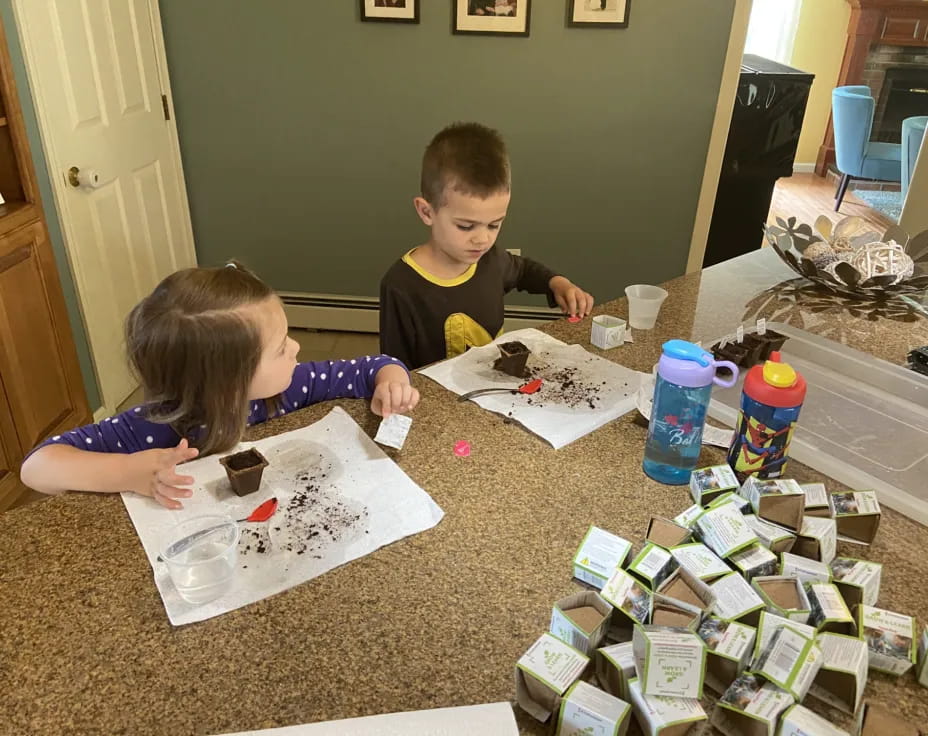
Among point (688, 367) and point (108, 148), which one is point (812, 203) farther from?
point (688, 367)

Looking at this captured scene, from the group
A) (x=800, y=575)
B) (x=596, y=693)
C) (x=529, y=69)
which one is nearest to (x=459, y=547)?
(x=596, y=693)

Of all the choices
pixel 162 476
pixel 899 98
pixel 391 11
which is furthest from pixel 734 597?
pixel 899 98

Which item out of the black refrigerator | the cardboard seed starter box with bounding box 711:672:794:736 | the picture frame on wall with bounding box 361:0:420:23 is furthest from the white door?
the black refrigerator

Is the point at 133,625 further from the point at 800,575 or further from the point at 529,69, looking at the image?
the point at 529,69

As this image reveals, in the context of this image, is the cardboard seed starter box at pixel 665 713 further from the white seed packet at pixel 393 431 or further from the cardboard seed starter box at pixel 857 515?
the white seed packet at pixel 393 431

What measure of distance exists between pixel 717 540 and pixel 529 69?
8.51 ft

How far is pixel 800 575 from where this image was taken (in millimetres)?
774

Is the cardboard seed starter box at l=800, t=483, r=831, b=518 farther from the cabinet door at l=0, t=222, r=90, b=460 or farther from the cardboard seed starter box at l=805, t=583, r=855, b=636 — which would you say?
the cabinet door at l=0, t=222, r=90, b=460

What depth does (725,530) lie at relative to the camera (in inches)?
32.2

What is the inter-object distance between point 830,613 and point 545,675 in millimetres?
313

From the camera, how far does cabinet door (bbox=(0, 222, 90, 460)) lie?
208cm

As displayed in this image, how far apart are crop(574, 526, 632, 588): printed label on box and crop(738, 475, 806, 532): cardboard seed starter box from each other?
0.19m

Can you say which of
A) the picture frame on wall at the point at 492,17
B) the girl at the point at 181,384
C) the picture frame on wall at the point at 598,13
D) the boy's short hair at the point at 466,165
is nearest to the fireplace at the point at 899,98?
the picture frame on wall at the point at 598,13

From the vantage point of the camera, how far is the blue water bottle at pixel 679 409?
3.07 ft
